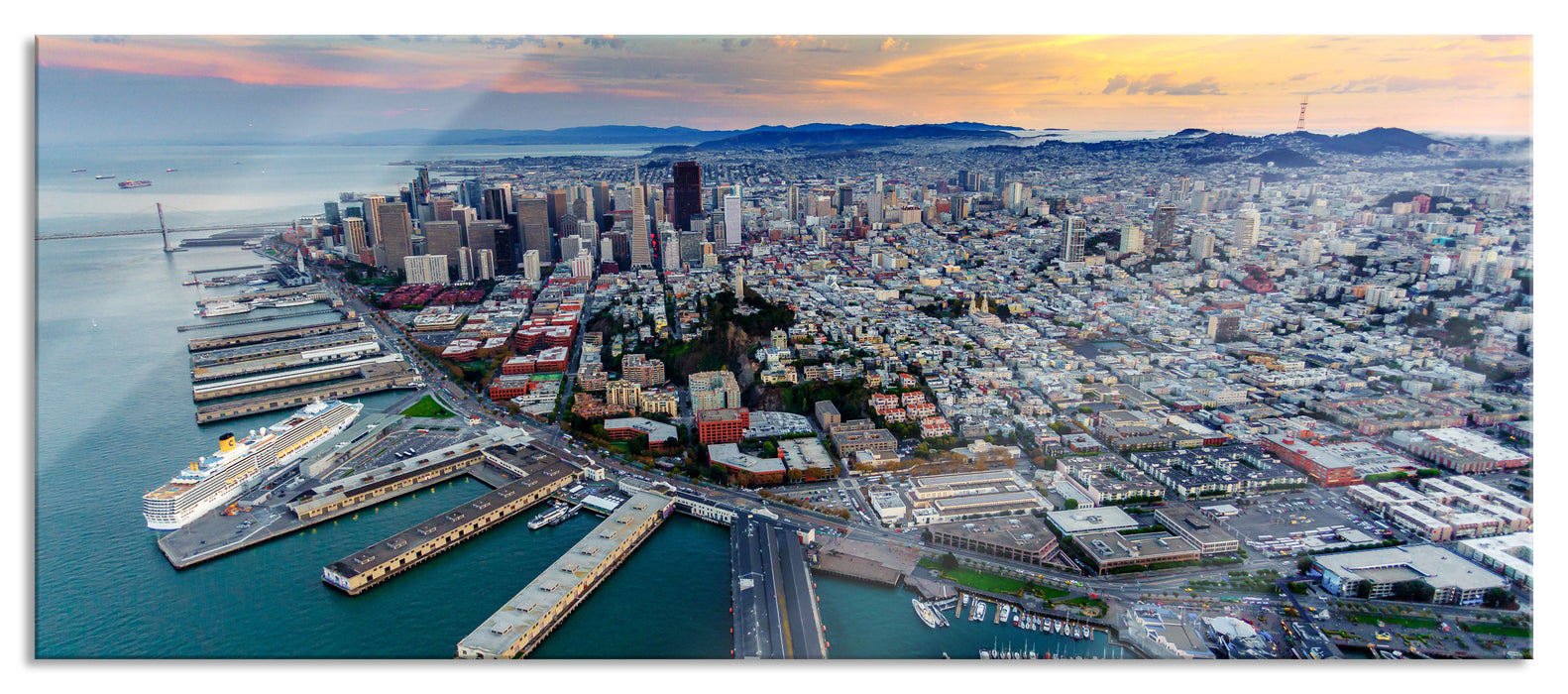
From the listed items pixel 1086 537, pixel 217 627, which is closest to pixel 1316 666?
pixel 1086 537

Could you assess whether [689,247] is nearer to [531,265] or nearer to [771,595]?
[531,265]

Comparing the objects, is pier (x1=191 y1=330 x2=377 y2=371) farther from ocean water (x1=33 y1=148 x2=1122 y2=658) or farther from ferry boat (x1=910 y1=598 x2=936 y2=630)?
ferry boat (x1=910 y1=598 x2=936 y2=630)

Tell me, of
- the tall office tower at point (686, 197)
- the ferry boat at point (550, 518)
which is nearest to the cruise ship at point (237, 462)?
the ferry boat at point (550, 518)

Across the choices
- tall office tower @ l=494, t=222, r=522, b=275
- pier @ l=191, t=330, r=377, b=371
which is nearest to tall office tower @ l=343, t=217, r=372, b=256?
tall office tower @ l=494, t=222, r=522, b=275

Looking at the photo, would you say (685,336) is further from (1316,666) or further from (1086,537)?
(1316,666)

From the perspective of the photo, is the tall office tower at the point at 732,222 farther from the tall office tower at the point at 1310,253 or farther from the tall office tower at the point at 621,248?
the tall office tower at the point at 1310,253

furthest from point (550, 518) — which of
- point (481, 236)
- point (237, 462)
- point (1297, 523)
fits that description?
point (481, 236)

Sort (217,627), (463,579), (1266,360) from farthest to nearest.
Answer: (1266,360)
(463,579)
(217,627)
